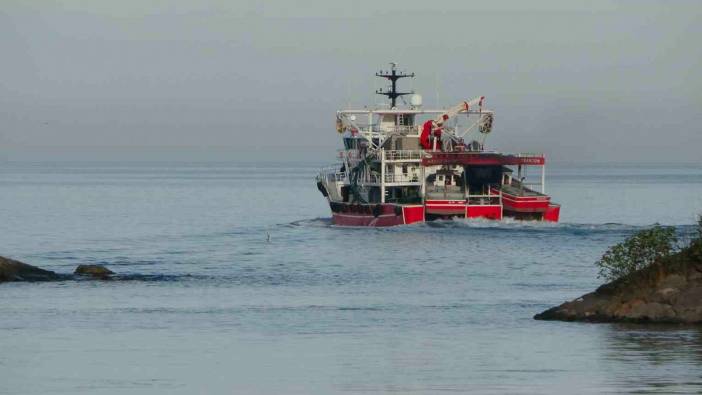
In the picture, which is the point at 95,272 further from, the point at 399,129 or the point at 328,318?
the point at 399,129

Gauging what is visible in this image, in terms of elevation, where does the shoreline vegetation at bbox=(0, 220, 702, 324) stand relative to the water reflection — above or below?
above

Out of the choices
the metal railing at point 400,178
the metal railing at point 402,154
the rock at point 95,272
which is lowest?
the rock at point 95,272

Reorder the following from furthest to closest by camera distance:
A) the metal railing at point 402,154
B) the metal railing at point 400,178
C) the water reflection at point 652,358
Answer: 1. the metal railing at point 402,154
2. the metal railing at point 400,178
3. the water reflection at point 652,358

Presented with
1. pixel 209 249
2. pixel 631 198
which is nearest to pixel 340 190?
pixel 209 249

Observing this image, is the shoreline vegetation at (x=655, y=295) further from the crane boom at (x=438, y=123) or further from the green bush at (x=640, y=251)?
the crane boom at (x=438, y=123)

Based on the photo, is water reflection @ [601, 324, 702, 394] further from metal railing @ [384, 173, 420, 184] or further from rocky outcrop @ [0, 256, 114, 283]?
metal railing @ [384, 173, 420, 184]

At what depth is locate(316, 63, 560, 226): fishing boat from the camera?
93.1 m

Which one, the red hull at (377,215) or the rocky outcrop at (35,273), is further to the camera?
the red hull at (377,215)

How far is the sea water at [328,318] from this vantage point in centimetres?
2994

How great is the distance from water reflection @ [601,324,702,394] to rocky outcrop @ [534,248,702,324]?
0.41 m

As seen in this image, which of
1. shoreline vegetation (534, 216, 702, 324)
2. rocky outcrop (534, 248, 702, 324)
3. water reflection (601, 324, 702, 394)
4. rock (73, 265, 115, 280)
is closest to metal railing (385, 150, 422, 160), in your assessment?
rock (73, 265, 115, 280)

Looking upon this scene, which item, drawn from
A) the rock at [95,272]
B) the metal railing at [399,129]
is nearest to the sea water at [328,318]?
the rock at [95,272]

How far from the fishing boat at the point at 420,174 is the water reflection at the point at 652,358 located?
56.7m

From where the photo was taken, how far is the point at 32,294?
167 ft
